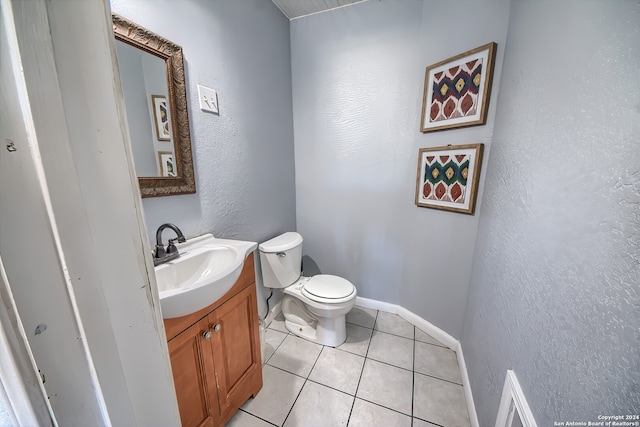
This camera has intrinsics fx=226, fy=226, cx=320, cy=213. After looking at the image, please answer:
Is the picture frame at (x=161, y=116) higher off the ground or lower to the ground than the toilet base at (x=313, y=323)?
higher

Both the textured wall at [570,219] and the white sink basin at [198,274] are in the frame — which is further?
the white sink basin at [198,274]

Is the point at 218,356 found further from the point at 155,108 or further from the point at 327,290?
the point at 155,108

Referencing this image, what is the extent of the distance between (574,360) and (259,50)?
6.38 feet

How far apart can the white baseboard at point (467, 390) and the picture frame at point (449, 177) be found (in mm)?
873

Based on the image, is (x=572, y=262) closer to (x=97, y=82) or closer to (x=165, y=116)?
(x=97, y=82)

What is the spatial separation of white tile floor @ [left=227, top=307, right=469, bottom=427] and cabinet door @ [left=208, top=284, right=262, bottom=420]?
0.50 feet

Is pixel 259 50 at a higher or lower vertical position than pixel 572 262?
higher

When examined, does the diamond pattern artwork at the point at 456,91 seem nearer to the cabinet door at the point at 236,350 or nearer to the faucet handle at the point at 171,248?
the cabinet door at the point at 236,350

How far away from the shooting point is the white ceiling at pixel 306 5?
1.53 m

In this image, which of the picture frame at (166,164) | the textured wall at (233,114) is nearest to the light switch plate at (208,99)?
the textured wall at (233,114)

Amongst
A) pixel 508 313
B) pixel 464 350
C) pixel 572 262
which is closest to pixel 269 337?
pixel 464 350

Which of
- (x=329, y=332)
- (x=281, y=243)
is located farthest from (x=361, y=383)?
(x=281, y=243)

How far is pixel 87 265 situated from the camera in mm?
297

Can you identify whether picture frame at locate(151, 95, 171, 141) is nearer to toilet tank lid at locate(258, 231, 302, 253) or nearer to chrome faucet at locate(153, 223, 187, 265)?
chrome faucet at locate(153, 223, 187, 265)
